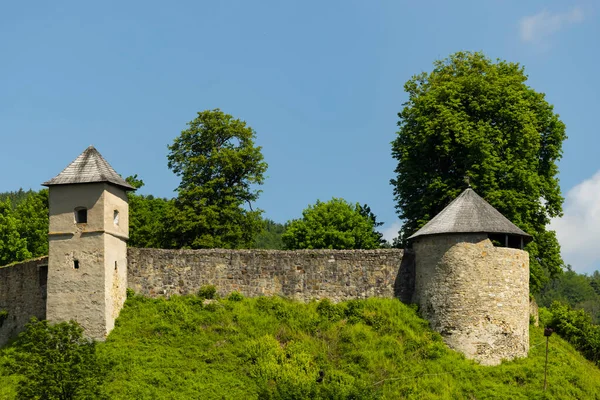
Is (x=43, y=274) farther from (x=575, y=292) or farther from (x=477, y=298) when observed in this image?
(x=575, y=292)

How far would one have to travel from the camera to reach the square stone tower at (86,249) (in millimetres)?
37000

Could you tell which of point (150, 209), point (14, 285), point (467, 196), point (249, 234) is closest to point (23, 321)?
point (14, 285)

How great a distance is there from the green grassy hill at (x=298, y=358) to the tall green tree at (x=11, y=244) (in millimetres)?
19672

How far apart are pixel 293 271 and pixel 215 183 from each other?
1025 centimetres

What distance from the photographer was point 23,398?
32219 millimetres

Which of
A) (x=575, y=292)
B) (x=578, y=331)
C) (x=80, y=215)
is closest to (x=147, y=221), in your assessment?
(x=80, y=215)

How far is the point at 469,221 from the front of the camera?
123ft

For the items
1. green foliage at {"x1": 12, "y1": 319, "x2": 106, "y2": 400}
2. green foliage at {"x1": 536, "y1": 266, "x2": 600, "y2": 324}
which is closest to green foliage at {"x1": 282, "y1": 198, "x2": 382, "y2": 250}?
green foliage at {"x1": 12, "y1": 319, "x2": 106, "y2": 400}

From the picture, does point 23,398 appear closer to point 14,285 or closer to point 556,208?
point 14,285

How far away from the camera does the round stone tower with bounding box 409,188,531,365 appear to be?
37.0m

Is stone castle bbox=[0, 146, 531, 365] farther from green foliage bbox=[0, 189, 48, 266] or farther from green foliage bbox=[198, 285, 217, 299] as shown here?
green foliage bbox=[0, 189, 48, 266]

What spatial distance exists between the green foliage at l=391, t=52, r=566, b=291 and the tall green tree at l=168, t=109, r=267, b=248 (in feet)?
21.7

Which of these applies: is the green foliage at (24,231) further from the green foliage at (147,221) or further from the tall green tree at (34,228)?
the green foliage at (147,221)

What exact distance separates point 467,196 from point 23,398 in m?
16.7
